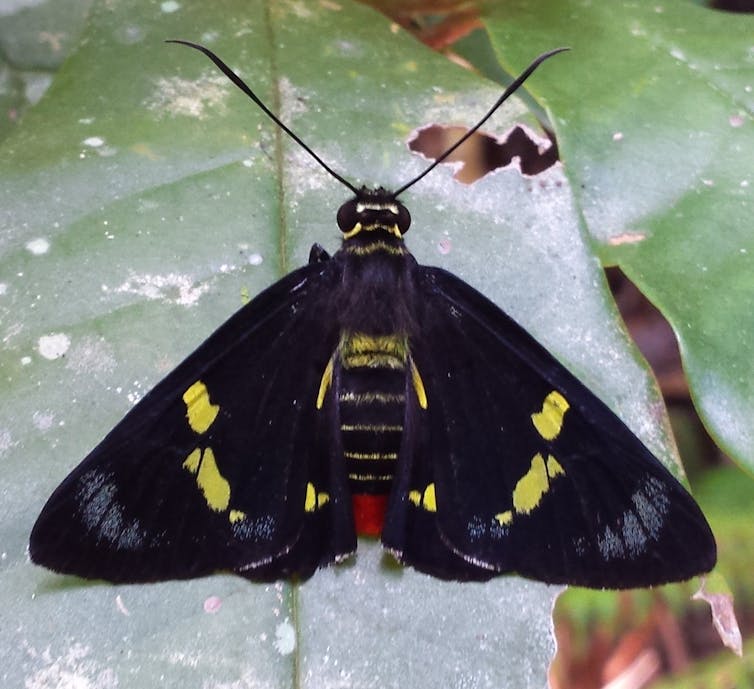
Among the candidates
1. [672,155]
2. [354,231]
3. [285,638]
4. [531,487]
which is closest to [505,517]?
[531,487]

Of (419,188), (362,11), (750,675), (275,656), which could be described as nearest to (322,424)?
(275,656)

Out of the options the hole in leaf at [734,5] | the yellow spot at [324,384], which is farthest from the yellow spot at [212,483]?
the hole in leaf at [734,5]

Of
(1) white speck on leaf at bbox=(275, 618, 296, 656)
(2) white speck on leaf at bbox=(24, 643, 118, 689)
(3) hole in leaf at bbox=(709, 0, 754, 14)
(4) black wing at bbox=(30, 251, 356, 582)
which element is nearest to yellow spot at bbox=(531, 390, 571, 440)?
(4) black wing at bbox=(30, 251, 356, 582)

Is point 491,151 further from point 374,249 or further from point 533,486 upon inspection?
A: point 533,486

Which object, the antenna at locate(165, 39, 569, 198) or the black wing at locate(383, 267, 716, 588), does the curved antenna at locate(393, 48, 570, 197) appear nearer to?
the antenna at locate(165, 39, 569, 198)

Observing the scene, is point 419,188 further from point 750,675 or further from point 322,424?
point 750,675

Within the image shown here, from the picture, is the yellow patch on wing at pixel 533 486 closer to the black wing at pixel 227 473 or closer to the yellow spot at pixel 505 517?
the yellow spot at pixel 505 517
